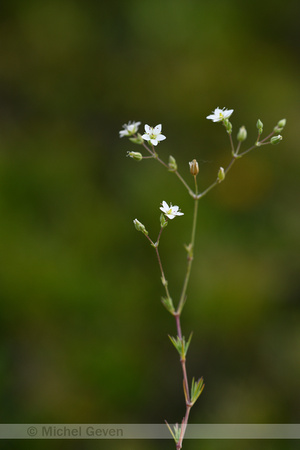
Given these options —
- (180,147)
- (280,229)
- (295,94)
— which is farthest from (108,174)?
(295,94)
